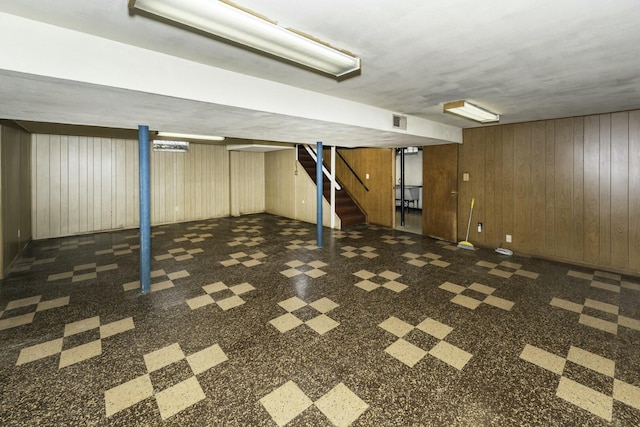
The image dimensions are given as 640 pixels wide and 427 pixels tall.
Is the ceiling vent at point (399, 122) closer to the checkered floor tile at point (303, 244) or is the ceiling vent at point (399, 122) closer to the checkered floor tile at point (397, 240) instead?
the checkered floor tile at point (397, 240)

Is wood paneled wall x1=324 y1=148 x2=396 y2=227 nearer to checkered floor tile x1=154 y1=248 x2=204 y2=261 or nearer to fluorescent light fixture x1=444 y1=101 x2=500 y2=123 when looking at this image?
fluorescent light fixture x1=444 y1=101 x2=500 y2=123

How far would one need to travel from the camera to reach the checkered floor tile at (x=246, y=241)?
600cm

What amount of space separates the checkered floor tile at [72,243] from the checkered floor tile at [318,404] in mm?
5961

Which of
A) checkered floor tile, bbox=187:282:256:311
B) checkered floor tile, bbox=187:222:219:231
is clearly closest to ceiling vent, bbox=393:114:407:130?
checkered floor tile, bbox=187:282:256:311

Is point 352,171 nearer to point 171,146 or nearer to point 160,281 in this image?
point 171,146

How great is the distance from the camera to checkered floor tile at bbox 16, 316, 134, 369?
2311mm

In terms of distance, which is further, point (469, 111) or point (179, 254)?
point (179, 254)

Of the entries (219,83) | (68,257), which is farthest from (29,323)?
(219,83)

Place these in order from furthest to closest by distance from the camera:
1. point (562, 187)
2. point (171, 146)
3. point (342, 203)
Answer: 1. point (342, 203)
2. point (171, 146)
3. point (562, 187)

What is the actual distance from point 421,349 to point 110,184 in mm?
8150

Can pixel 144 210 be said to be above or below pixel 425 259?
above

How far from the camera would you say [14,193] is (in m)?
4.79

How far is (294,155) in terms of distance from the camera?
8867 millimetres

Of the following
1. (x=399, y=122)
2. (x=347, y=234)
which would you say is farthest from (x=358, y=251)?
(x=399, y=122)
